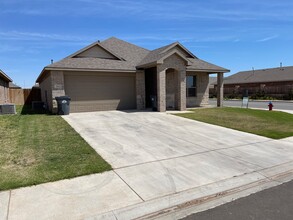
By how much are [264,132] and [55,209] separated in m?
8.58

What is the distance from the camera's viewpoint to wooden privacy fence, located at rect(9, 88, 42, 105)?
86.1 feet

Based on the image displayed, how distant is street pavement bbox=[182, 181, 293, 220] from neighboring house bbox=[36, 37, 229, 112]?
11.6 metres

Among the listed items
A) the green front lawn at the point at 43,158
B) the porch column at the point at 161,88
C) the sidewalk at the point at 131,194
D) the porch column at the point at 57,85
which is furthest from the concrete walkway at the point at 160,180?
the porch column at the point at 57,85

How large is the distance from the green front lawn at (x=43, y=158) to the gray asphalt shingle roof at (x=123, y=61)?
24.2ft

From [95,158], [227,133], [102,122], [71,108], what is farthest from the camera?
[71,108]

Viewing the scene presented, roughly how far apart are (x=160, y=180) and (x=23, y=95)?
25850 mm

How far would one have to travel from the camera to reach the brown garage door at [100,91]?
15656 millimetres

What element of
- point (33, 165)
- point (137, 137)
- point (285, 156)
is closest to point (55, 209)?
point (33, 165)

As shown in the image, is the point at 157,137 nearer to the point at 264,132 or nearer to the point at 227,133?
the point at 227,133

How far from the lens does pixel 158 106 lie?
15.9 m

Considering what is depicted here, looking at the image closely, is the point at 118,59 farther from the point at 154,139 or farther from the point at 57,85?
the point at 154,139

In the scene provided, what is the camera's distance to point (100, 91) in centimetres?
1642

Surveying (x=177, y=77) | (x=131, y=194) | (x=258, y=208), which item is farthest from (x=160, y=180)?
(x=177, y=77)

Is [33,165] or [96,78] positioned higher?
[96,78]
